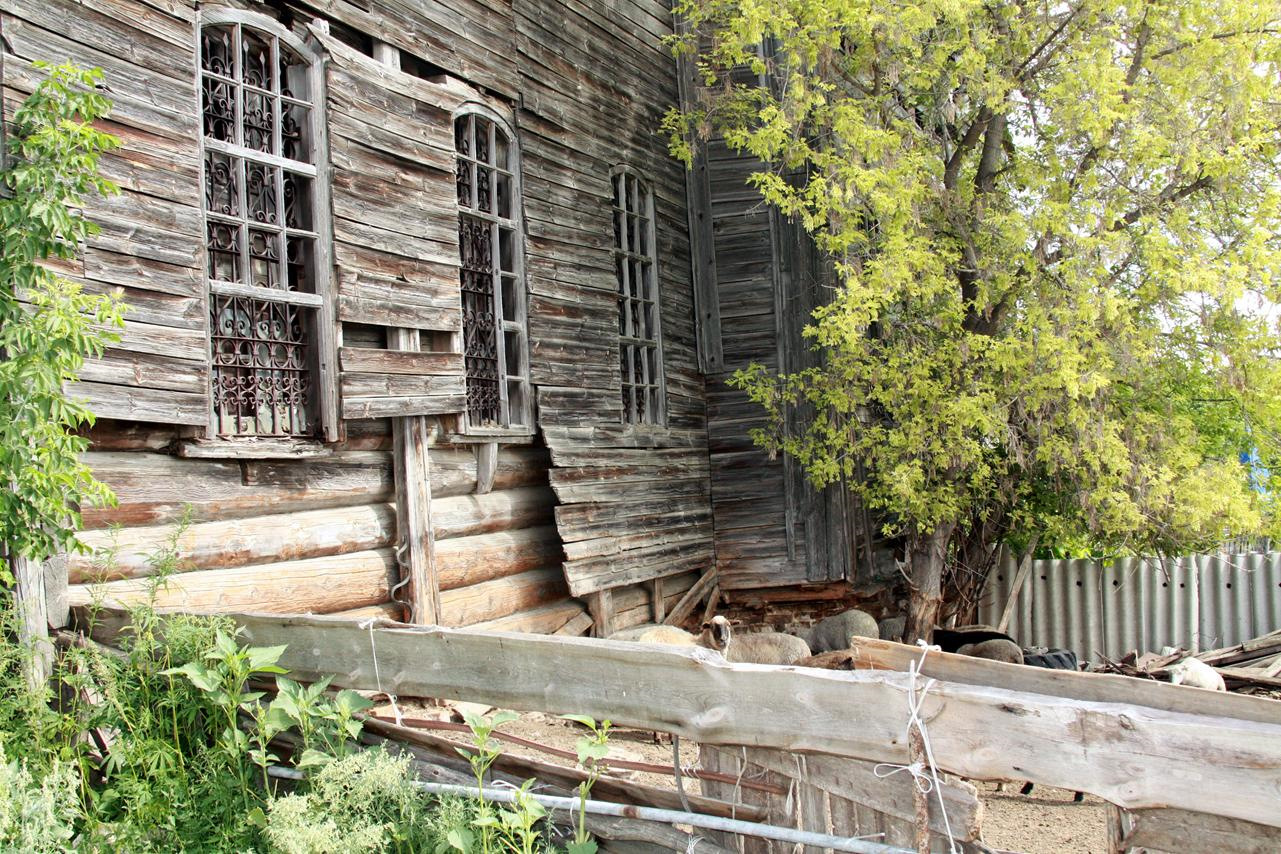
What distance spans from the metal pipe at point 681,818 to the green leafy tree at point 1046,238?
5913 mm

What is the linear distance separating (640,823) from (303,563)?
11.9 feet

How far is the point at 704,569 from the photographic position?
1191cm

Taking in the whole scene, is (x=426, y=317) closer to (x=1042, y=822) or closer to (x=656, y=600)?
(x=656, y=600)

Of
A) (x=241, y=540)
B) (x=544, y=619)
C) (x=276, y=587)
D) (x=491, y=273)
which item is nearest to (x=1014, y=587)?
(x=544, y=619)

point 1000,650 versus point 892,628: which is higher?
point 1000,650

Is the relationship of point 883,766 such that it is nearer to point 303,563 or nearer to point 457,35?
point 303,563

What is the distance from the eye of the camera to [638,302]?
1114 centimetres

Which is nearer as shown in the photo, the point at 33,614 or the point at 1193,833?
the point at 1193,833

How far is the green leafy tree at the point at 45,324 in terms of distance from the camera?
436 centimetres

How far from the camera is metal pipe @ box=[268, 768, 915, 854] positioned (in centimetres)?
321

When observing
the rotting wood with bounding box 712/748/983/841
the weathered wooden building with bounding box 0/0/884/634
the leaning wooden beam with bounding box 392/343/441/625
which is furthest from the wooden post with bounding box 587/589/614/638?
the rotting wood with bounding box 712/748/983/841

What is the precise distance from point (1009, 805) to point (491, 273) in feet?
17.3

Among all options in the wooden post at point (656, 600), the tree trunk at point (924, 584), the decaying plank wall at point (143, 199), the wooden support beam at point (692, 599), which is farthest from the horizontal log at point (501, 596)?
the tree trunk at point (924, 584)

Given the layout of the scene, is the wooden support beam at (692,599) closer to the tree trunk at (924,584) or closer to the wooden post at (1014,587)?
the tree trunk at (924,584)
